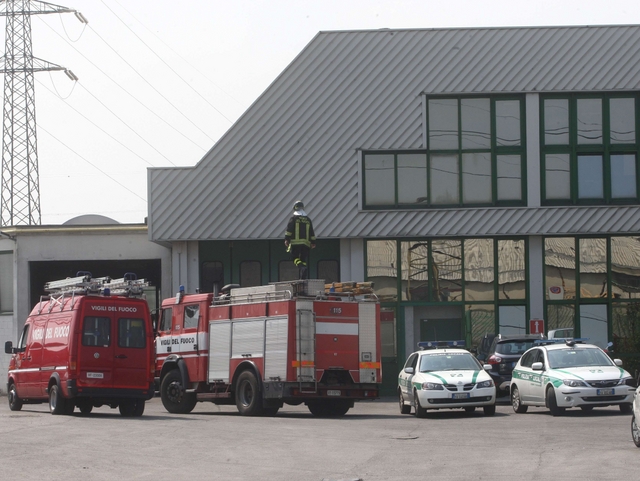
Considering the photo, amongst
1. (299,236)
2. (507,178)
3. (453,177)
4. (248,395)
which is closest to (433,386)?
(248,395)

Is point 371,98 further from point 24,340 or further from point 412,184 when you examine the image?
point 24,340

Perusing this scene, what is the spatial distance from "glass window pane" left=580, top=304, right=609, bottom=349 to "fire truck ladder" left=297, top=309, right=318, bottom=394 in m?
13.4

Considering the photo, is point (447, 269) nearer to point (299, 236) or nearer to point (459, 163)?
point (459, 163)

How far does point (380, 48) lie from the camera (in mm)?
33281

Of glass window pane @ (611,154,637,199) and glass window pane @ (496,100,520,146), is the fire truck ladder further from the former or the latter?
glass window pane @ (611,154,637,199)

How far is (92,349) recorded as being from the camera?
71.5 ft

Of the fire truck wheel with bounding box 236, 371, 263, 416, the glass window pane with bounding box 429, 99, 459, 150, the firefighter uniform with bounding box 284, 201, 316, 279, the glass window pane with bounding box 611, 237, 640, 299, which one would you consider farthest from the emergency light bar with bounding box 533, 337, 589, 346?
the glass window pane with bounding box 429, 99, 459, 150

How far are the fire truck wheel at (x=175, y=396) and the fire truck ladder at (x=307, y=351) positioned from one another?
3.56m

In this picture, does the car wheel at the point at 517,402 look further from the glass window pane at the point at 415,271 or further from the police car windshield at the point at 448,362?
the glass window pane at the point at 415,271

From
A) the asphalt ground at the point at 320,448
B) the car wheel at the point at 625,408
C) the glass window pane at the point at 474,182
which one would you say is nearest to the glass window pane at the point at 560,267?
the glass window pane at the point at 474,182

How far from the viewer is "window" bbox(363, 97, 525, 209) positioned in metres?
32.8

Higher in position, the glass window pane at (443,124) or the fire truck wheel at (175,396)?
the glass window pane at (443,124)

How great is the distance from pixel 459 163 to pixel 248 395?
13.2 m

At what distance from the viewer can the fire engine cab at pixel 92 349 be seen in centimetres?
2166
